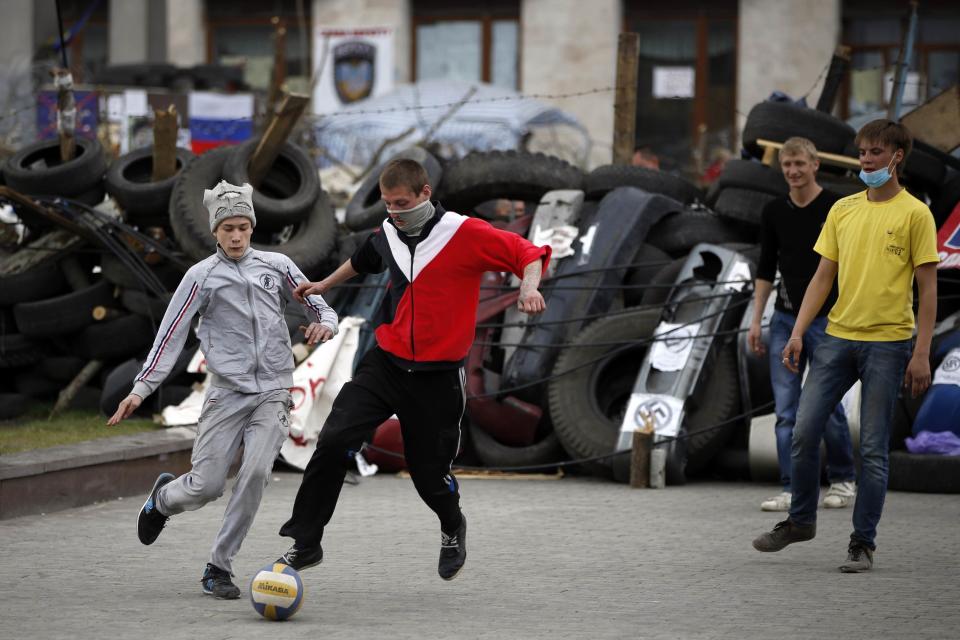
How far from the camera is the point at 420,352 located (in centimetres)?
640

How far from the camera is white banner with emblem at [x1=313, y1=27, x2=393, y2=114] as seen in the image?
31312mm

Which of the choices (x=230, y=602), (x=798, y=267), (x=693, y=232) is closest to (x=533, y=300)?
(x=230, y=602)

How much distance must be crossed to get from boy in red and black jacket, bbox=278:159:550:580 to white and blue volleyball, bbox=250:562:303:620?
486mm

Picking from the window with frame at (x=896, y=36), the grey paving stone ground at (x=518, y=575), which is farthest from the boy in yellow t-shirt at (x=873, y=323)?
the window with frame at (x=896, y=36)

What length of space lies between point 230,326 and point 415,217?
0.96m

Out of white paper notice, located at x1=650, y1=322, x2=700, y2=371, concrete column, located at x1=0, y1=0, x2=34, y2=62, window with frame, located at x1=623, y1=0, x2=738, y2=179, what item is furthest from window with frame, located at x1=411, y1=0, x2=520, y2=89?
white paper notice, located at x1=650, y1=322, x2=700, y2=371

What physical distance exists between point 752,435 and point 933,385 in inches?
51.0

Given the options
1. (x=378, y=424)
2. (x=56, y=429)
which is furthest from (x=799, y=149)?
(x=56, y=429)

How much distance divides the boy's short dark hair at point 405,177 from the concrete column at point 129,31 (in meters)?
28.9

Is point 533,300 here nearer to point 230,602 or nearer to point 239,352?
point 239,352

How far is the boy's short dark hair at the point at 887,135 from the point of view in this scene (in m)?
6.98

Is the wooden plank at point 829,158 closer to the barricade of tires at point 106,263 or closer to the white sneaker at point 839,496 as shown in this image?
the white sneaker at point 839,496

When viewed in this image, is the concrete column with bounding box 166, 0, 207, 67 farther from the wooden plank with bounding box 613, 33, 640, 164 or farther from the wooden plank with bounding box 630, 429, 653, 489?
the wooden plank with bounding box 630, 429, 653, 489

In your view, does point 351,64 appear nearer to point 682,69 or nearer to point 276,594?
point 682,69
